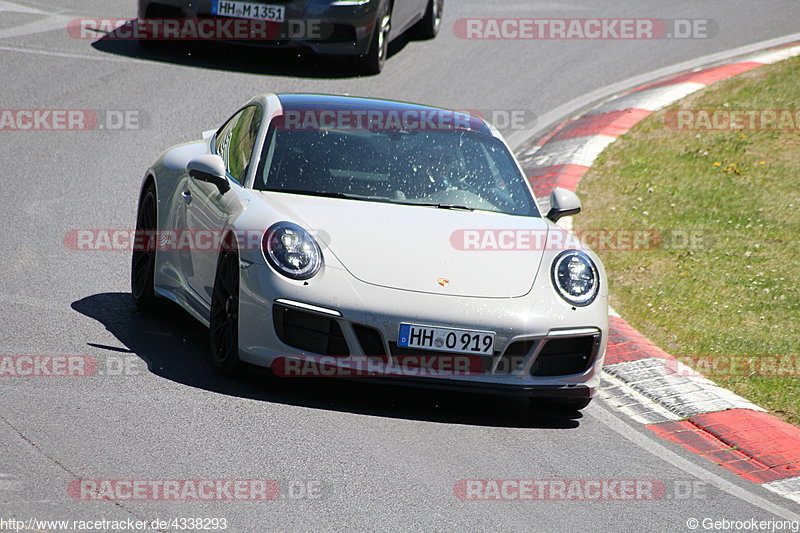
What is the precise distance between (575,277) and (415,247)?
0.84 metres

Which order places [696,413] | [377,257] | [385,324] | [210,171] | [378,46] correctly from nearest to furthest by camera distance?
1. [385,324]
2. [377,257]
3. [210,171]
4. [696,413]
5. [378,46]

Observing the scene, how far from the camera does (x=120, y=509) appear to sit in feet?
15.3

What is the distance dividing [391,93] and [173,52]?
2599 mm

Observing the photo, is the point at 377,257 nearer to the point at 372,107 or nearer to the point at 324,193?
the point at 324,193

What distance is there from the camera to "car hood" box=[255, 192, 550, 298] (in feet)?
20.5

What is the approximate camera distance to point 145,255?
7805mm

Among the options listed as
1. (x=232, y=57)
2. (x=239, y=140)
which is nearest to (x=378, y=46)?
(x=232, y=57)

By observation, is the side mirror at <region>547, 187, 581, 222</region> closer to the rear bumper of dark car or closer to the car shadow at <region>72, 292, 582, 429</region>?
the car shadow at <region>72, 292, 582, 429</region>

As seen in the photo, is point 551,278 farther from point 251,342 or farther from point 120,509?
point 120,509

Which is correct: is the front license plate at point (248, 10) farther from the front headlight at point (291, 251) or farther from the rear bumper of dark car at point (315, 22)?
the front headlight at point (291, 251)

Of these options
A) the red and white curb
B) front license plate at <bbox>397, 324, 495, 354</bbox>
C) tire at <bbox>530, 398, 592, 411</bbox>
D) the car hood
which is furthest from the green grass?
front license plate at <bbox>397, 324, 495, 354</bbox>

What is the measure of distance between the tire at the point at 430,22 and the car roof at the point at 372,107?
→ 8023 millimetres

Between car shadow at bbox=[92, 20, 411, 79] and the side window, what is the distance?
5776 mm

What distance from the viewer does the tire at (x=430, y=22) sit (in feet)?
52.0
